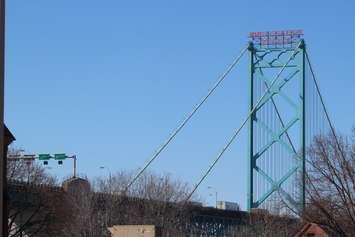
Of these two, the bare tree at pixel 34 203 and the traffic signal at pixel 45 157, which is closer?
the bare tree at pixel 34 203

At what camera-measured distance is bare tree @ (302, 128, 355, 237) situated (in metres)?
52.4

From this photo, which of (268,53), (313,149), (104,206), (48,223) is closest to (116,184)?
(104,206)

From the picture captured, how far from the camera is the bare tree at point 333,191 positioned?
172 ft

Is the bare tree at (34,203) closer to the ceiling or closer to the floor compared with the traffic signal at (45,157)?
closer to the floor

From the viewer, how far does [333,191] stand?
174 ft

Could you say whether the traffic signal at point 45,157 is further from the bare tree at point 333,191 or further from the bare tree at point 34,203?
the bare tree at point 333,191

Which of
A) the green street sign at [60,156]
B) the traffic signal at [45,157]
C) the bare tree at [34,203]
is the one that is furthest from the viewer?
the green street sign at [60,156]

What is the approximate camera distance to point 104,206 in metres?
70.2

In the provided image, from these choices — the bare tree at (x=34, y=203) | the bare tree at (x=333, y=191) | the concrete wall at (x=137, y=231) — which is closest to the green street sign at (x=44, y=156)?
the bare tree at (x=34, y=203)

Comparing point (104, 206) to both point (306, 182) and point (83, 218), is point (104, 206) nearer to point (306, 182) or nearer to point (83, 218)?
point (83, 218)

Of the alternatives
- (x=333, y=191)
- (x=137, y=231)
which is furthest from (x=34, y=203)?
→ (x=333, y=191)

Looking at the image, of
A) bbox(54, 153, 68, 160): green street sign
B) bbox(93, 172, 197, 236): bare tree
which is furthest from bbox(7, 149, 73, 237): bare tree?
bbox(54, 153, 68, 160): green street sign

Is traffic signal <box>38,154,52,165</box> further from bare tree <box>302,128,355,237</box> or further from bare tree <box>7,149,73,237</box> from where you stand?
bare tree <box>302,128,355,237</box>

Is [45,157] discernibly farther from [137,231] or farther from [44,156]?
[137,231]
